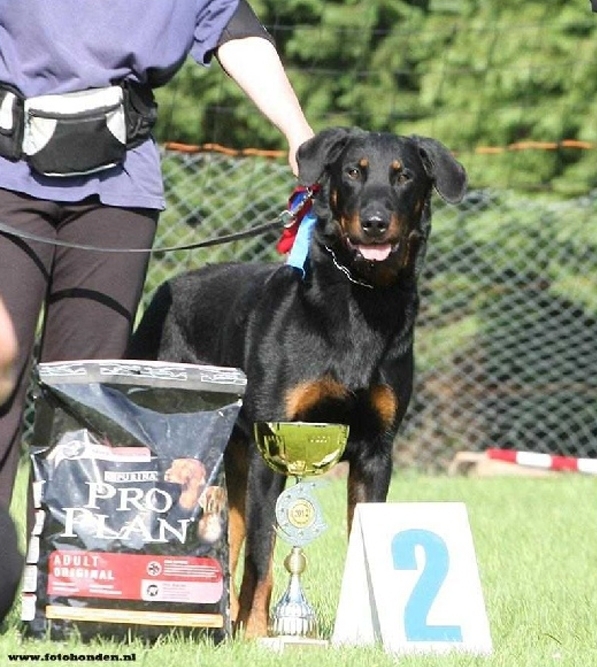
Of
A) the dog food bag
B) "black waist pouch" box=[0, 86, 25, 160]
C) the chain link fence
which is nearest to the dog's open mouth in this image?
the dog food bag

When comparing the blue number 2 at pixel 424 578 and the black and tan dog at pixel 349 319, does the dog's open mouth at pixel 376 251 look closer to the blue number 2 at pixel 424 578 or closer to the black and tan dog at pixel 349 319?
the black and tan dog at pixel 349 319

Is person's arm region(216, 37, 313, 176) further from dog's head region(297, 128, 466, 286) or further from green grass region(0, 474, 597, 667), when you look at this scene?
green grass region(0, 474, 597, 667)

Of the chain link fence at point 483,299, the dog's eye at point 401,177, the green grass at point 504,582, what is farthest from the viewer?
the chain link fence at point 483,299

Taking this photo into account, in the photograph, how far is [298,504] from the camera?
3771 mm

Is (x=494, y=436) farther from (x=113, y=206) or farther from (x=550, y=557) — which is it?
(x=113, y=206)

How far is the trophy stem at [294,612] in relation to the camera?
3.71 meters

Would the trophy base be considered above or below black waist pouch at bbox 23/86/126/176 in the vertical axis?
below

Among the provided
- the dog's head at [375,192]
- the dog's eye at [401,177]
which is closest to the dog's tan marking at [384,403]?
the dog's head at [375,192]

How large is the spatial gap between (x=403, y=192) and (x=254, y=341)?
23.4 inches

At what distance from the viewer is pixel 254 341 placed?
14.4 ft

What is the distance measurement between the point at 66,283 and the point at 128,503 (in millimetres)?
663

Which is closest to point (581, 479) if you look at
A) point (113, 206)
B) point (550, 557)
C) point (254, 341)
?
point (550, 557)

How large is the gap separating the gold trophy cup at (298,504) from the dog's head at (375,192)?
0.60 metres

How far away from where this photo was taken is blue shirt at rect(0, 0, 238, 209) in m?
3.66
